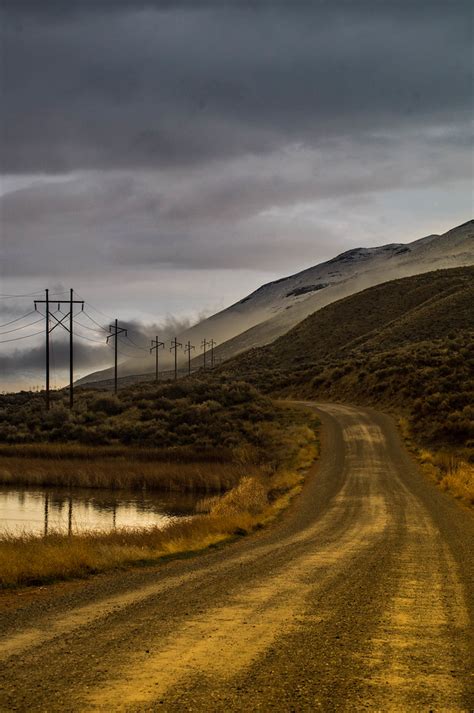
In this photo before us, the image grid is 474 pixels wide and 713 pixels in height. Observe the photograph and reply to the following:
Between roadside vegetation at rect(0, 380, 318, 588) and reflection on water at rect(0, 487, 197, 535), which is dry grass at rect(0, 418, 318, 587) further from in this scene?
reflection on water at rect(0, 487, 197, 535)

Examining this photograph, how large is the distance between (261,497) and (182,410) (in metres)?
28.9

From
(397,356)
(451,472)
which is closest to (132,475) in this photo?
(451,472)

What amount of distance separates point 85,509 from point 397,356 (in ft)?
132

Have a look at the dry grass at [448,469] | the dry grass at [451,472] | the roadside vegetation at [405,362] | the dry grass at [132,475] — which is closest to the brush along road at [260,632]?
the dry grass at [451,472]

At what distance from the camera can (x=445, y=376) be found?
175ft

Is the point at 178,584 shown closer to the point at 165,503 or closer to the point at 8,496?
the point at 165,503

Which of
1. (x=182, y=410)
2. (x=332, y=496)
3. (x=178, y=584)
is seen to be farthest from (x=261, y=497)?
(x=182, y=410)

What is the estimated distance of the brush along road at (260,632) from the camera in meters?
6.65

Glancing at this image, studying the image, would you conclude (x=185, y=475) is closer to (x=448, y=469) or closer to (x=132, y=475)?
(x=132, y=475)

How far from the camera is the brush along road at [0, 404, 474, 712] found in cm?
665

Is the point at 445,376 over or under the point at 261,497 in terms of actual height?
over

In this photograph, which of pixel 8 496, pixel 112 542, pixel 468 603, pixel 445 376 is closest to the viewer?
pixel 468 603

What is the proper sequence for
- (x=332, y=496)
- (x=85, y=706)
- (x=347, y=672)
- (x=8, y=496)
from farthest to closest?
(x=8, y=496) → (x=332, y=496) → (x=347, y=672) → (x=85, y=706)

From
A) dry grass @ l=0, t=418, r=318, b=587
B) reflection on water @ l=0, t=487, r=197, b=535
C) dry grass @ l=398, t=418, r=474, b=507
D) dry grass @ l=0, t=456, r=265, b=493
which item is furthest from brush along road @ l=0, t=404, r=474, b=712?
dry grass @ l=0, t=456, r=265, b=493
